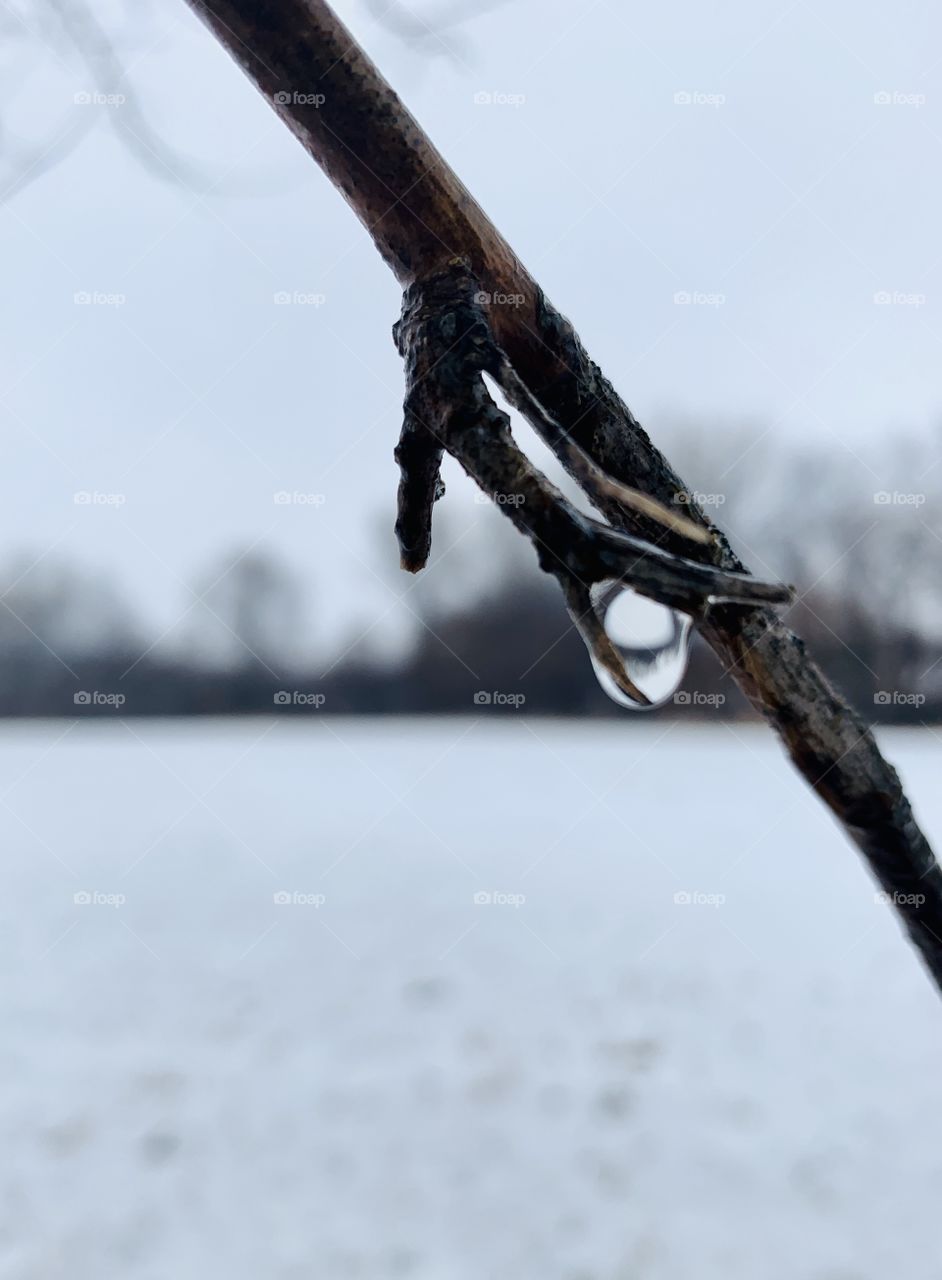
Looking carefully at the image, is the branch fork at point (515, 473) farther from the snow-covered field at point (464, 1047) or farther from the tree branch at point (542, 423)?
the snow-covered field at point (464, 1047)

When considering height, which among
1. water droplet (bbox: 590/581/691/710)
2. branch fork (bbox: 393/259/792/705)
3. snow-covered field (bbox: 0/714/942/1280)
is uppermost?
branch fork (bbox: 393/259/792/705)

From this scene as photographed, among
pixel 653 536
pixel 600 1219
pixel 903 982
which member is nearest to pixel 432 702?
pixel 903 982

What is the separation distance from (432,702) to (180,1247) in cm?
254

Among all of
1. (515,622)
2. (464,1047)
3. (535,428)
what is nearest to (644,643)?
(535,428)

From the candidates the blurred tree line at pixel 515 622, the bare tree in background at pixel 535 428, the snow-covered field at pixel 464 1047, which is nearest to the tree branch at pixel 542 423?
the bare tree in background at pixel 535 428

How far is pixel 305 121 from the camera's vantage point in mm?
272

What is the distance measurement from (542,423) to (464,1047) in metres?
1.55

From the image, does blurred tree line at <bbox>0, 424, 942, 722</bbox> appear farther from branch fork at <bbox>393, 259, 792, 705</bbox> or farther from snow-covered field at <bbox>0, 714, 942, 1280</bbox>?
branch fork at <bbox>393, 259, 792, 705</bbox>

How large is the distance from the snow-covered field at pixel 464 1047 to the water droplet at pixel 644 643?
1.08 meters

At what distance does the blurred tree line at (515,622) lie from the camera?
295 cm

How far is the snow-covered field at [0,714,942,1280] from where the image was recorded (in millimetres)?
1162

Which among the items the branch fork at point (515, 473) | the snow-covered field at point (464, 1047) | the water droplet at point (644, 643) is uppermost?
the branch fork at point (515, 473)

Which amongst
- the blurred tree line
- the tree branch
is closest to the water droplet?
the tree branch

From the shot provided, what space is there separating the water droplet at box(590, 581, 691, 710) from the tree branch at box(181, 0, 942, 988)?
1 centimetres
